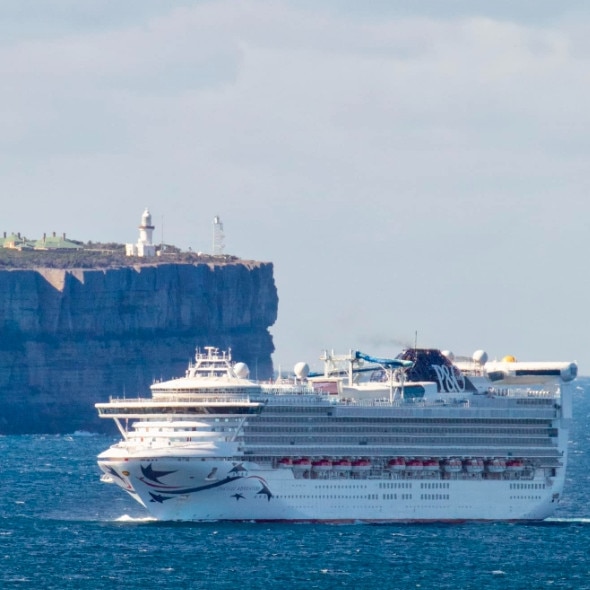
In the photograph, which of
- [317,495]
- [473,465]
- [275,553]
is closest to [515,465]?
[473,465]

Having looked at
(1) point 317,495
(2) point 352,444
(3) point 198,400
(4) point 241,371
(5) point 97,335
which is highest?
(5) point 97,335

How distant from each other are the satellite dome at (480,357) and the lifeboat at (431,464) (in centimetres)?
759

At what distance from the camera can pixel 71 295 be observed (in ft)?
614

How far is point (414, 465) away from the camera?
3686 inches

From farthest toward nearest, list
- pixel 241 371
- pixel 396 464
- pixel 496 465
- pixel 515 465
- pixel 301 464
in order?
1. pixel 241 371
2. pixel 515 465
3. pixel 496 465
4. pixel 396 464
5. pixel 301 464

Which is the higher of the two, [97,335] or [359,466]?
[97,335]

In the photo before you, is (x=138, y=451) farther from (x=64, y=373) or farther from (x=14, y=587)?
(x=64, y=373)

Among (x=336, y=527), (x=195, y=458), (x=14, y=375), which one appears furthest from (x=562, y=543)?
(x=14, y=375)

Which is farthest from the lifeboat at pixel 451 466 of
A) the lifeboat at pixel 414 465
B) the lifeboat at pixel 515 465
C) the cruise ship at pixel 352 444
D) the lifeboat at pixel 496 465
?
the lifeboat at pixel 515 465

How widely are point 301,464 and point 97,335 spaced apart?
97.4 meters

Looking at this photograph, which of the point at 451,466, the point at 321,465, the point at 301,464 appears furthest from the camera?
the point at 451,466

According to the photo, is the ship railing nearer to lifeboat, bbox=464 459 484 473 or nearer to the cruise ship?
the cruise ship

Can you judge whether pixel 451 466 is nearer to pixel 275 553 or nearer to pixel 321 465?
pixel 321 465

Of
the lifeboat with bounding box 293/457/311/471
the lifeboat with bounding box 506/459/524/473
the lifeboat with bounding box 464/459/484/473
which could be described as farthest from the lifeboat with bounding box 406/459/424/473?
the lifeboat with bounding box 293/457/311/471
